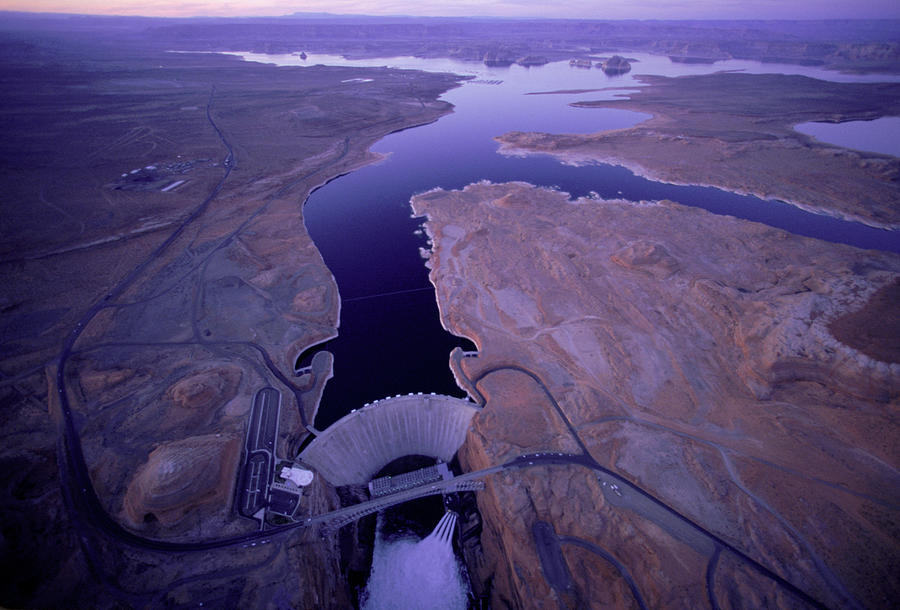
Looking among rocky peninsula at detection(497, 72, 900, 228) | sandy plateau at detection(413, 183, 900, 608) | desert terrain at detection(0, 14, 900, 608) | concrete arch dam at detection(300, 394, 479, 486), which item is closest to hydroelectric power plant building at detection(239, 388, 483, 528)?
concrete arch dam at detection(300, 394, 479, 486)

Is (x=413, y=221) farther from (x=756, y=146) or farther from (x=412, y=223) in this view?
(x=756, y=146)

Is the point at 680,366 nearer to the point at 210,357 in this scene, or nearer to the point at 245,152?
the point at 210,357

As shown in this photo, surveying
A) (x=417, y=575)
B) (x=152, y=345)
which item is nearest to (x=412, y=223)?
(x=152, y=345)

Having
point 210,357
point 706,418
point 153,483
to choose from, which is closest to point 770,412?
point 706,418

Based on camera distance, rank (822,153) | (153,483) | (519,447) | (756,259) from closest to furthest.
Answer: (153,483)
(519,447)
(756,259)
(822,153)

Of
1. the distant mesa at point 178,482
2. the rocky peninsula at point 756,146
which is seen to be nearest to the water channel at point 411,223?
the rocky peninsula at point 756,146

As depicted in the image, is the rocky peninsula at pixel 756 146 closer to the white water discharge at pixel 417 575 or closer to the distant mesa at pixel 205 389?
the white water discharge at pixel 417 575
